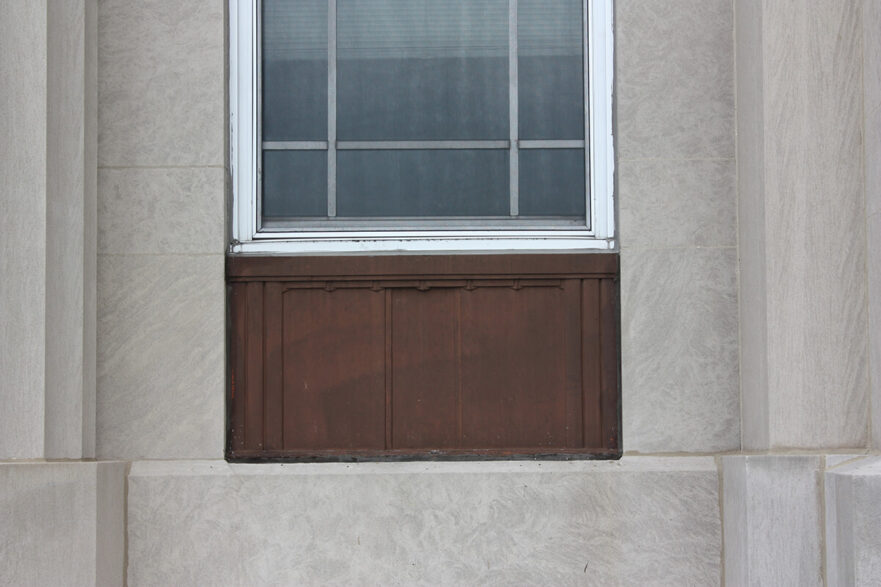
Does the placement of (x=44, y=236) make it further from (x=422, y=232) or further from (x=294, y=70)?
(x=422, y=232)

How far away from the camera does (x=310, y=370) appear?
235 inches

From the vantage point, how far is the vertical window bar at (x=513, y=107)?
6.16 m

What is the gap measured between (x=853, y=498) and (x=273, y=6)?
4419 millimetres

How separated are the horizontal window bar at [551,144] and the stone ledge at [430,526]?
78.4 inches

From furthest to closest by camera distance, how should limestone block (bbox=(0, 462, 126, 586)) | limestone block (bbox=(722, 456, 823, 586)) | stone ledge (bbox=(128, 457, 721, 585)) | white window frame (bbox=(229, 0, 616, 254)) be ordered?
white window frame (bbox=(229, 0, 616, 254)) → stone ledge (bbox=(128, 457, 721, 585)) → limestone block (bbox=(0, 462, 126, 586)) → limestone block (bbox=(722, 456, 823, 586))

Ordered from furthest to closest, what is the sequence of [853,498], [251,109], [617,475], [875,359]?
[251,109] → [617,475] → [875,359] → [853,498]

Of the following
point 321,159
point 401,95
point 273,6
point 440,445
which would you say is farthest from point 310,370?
point 273,6

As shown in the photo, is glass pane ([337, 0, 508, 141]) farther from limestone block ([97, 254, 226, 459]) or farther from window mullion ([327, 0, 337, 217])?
limestone block ([97, 254, 226, 459])

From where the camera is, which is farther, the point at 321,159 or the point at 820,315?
the point at 321,159

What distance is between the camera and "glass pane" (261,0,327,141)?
6.20 meters

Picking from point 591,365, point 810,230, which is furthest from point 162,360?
point 810,230

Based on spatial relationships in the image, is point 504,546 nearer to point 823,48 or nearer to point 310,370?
point 310,370

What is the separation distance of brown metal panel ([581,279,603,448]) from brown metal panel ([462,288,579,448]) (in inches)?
3.1

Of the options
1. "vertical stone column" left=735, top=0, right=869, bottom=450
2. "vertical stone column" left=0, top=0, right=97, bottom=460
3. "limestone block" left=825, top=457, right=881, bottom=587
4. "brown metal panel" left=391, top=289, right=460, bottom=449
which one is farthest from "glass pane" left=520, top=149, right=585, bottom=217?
"vertical stone column" left=0, top=0, right=97, bottom=460
